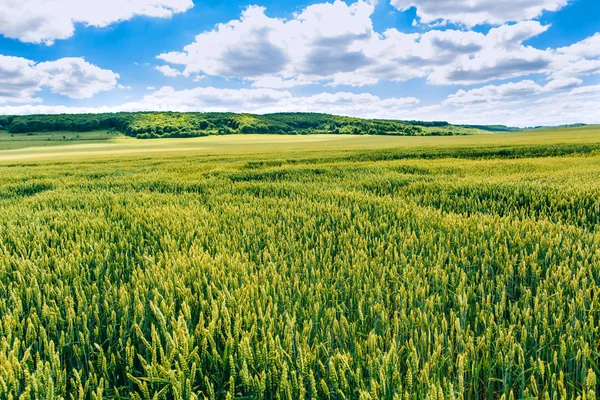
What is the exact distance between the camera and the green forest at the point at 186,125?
11294 centimetres

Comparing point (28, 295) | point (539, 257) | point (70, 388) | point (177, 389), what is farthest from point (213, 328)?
point (539, 257)

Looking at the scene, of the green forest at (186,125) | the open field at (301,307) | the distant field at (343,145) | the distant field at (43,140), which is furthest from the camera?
the green forest at (186,125)

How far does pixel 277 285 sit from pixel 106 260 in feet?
5.66

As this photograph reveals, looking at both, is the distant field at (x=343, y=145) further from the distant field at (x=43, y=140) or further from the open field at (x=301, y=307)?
the open field at (x=301, y=307)

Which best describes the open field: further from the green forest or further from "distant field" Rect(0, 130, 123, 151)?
the green forest

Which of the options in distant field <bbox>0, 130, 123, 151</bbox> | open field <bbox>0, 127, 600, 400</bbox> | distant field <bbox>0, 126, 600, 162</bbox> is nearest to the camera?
open field <bbox>0, 127, 600, 400</bbox>

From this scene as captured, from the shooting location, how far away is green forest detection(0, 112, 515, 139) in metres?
113

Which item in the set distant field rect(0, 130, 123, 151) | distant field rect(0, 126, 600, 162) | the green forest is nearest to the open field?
distant field rect(0, 126, 600, 162)

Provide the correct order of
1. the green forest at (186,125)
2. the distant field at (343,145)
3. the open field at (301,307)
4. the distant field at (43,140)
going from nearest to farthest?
the open field at (301,307)
the distant field at (343,145)
the distant field at (43,140)
the green forest at (186,125)

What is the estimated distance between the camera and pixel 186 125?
125 metres

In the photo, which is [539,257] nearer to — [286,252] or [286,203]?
[286,252]

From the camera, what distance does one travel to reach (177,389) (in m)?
1.31

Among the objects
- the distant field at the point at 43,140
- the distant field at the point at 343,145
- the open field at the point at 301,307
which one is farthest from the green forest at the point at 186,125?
the open field at the point at 301,307

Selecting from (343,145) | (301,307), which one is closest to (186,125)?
(343,145)
